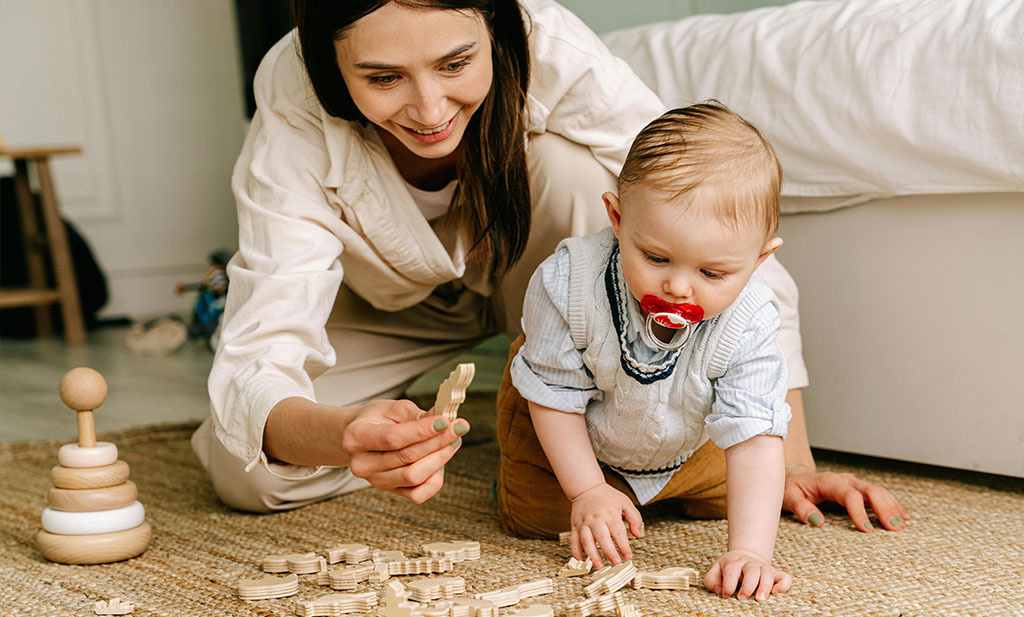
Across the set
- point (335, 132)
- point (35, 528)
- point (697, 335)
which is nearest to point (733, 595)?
point (697, 335)

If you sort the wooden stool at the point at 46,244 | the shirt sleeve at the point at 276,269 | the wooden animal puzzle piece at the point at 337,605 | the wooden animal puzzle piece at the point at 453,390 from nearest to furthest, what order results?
the wooden animal puzzle piece at the point at 453,390, the wooden animal puzzle piece at the point at 337,605, the shirt sleeve at the point at 276,269, the wooden stool at the point at 46,244

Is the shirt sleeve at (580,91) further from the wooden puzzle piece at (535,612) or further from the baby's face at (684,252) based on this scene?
the wooden puzzle piece at (535,612)

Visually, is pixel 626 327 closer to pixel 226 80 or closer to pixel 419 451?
pixel 419 451

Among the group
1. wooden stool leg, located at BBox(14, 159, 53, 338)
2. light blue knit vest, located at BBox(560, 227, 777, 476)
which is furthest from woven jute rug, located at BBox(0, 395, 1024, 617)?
wooden stool leg, located at BBox(14, 159, 53, 338)

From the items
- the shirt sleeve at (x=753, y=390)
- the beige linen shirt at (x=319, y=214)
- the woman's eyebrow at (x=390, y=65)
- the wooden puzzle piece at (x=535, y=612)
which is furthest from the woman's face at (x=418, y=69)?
the wooden puzzle piece at (x=535, y=612)

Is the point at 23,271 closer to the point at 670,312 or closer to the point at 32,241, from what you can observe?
the point at 32,241

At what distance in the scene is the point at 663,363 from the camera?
2.94 ft

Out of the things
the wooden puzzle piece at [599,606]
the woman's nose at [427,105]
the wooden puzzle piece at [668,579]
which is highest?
the woman's nose at [427,105]

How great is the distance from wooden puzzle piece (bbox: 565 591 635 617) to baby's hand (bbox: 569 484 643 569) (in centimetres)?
7

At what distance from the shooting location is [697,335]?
89cm

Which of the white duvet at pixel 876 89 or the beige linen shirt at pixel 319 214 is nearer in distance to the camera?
the beige linen shirt at pixel 319 214

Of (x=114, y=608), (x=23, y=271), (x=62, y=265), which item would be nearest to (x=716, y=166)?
(x=114, y=608)

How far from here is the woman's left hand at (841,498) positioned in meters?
1.01

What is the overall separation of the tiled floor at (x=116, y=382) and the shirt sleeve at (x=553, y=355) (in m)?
1.02
